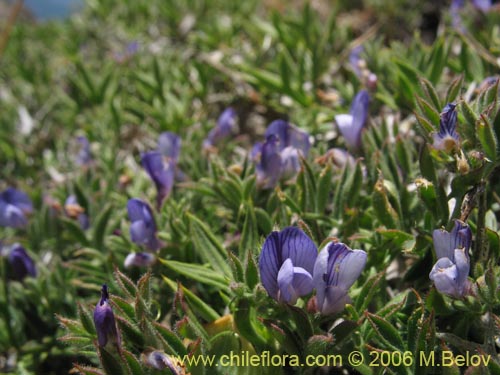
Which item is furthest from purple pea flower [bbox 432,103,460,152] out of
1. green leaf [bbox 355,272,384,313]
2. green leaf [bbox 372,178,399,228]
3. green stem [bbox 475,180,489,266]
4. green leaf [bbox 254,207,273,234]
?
green leaf [bbox 254,207,273,234]

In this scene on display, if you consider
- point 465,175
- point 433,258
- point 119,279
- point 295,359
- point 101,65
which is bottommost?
point 295,359

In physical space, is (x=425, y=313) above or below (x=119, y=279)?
below

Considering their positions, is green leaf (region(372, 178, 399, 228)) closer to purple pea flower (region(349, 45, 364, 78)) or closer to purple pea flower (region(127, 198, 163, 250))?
purple pea flower (region(127, 198, 163, 250))

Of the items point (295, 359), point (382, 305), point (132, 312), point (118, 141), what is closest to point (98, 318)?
point (132, 312)

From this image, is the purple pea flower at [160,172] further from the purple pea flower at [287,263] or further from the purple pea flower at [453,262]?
→ the purple pea flower at [453,262]

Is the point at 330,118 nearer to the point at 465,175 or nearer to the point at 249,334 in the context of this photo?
the point at 465,175
